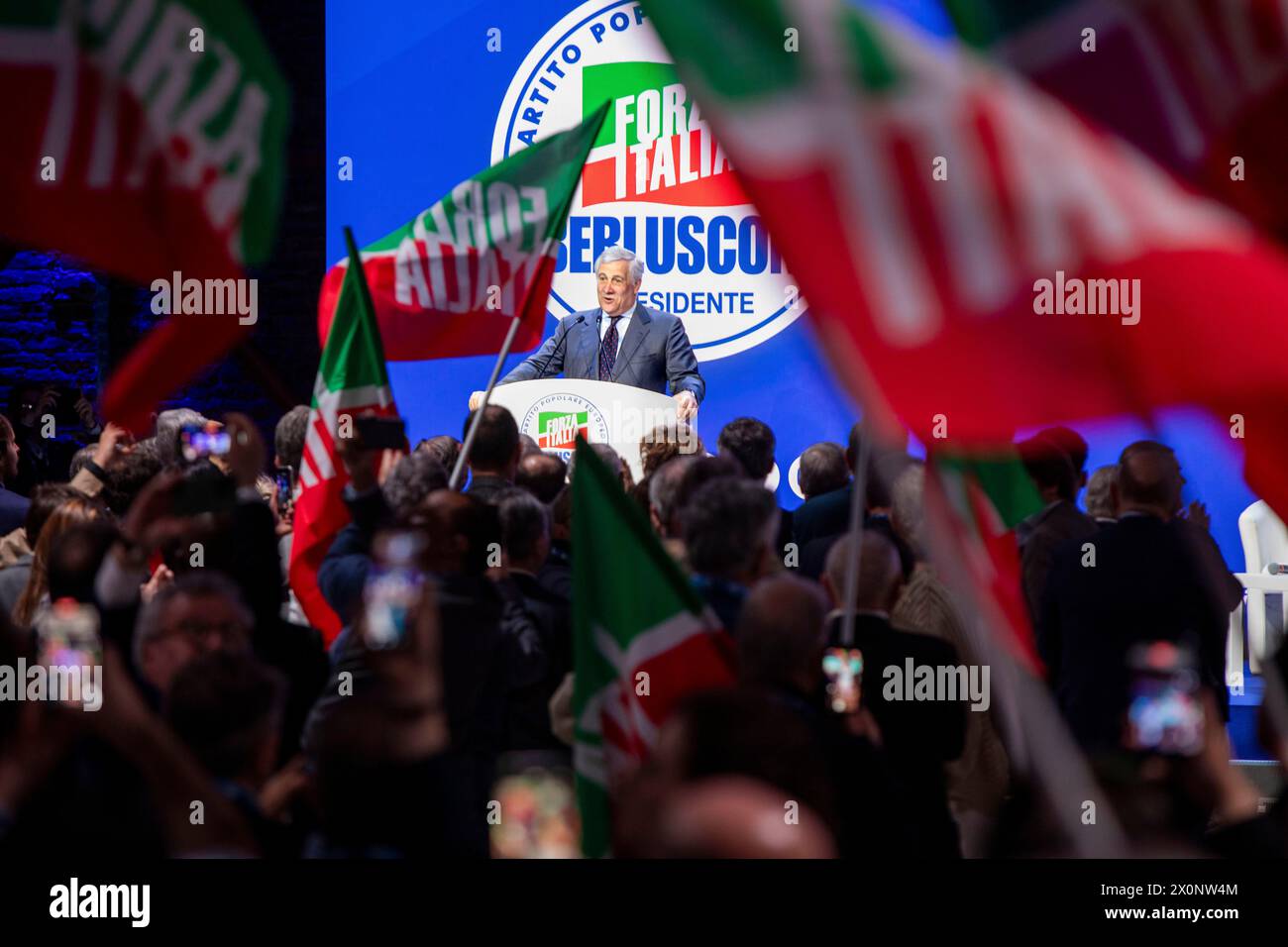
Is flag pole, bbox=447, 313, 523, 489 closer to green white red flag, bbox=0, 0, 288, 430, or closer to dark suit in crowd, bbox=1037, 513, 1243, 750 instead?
green white red flag, bbox=0, 0, 288, 430

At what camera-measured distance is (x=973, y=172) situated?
2389mm

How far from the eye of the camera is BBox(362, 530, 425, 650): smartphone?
3375mm

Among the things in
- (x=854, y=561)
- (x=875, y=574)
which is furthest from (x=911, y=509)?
(x=854, y=561)

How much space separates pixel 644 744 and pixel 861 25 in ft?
5.02

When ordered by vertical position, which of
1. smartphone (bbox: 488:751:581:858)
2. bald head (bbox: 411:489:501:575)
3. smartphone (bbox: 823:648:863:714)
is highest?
bald head (bbox: 411:489:501:575)

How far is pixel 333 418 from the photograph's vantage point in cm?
505

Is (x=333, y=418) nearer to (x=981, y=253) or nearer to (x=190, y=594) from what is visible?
(x=190, y=594)

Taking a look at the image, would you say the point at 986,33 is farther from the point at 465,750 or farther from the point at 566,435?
the point at 566,435

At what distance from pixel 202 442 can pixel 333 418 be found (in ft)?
1.41

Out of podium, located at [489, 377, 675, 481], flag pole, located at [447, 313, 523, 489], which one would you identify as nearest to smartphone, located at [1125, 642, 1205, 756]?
flag pole, located at [447, 313, 523, 489]

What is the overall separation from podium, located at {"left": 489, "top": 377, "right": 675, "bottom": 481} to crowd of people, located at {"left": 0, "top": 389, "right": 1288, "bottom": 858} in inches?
52.0

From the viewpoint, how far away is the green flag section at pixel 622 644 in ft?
11.3
